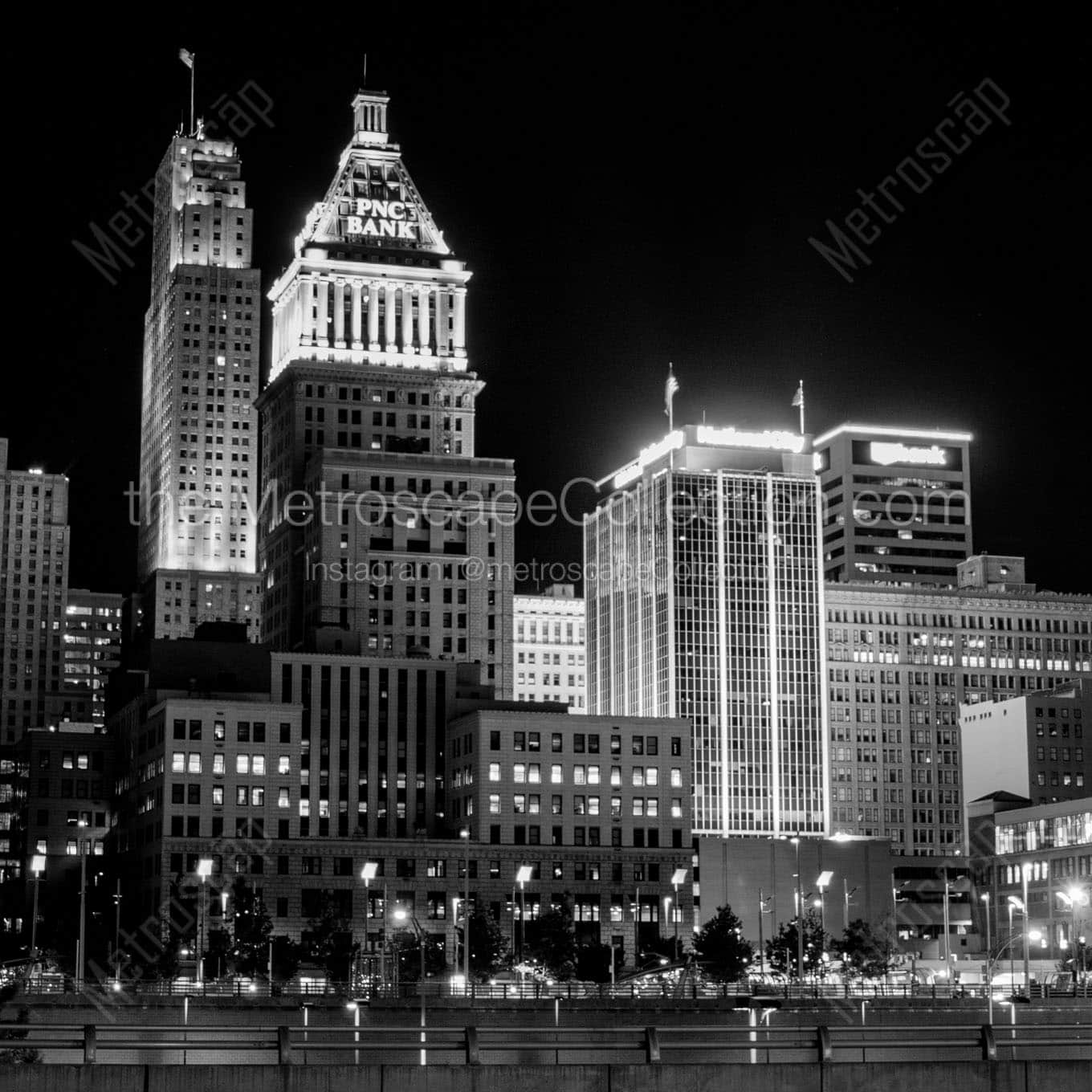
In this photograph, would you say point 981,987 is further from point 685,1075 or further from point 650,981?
point 685,1075

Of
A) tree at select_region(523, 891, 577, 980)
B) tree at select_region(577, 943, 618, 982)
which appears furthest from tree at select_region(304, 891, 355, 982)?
tree at select_region(577, 943, 618, 982)

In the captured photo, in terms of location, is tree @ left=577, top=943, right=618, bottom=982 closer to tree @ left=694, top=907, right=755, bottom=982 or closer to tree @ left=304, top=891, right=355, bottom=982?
tree @ left=694, top=907, right=755, bottom=982

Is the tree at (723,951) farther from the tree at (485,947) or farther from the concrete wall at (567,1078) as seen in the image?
the concrete wall at (567,1078)

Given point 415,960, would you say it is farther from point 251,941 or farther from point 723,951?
point 723,951

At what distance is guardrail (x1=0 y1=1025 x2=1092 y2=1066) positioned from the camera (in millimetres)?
48906

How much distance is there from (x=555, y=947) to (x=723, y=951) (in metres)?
14.7

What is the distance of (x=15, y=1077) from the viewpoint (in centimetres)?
4669

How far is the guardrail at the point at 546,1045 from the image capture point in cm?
4891

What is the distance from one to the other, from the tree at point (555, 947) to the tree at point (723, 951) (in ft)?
36.8


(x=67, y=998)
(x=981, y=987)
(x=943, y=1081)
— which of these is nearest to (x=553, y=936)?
(x=981, y=987)

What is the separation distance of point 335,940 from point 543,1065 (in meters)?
138

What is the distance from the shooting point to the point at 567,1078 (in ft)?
159

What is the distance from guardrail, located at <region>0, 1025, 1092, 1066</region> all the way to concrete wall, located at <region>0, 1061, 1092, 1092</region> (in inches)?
20.1

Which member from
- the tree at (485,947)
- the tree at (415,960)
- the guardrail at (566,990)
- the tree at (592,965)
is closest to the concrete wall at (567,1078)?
the guardrail at (566,990)
